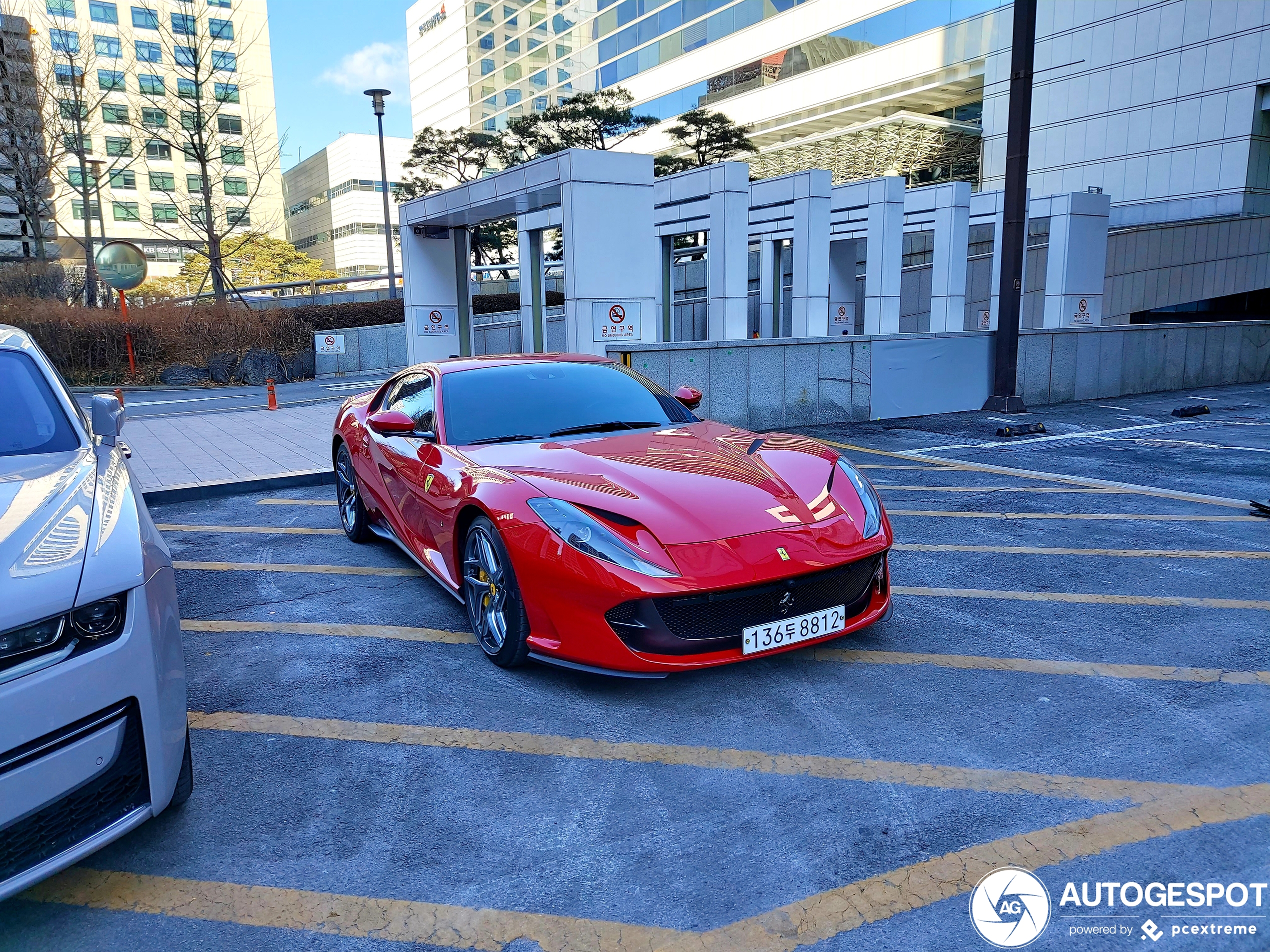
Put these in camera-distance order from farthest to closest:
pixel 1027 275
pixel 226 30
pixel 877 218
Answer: pixel 226 30, pixel 1027 275, pixel 877 218

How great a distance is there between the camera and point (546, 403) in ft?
16.1

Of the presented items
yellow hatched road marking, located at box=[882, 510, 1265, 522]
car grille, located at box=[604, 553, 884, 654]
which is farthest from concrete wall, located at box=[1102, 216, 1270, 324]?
car grille, located at box=[604, 553, 884, 654]

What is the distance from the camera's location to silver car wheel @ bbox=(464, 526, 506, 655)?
A: 3934 mm

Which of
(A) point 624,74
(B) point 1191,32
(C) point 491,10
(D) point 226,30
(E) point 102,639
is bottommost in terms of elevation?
(E) point 102,639

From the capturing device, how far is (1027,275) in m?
25.3

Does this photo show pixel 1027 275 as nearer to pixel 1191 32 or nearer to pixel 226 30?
pixel 1191 32

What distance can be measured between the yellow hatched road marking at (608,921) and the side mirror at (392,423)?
8.12ft

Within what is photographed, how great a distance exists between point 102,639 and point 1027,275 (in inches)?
1066

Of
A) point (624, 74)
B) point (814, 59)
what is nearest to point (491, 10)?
point (624, 74)

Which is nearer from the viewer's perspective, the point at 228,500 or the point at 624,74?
the point at 228,500

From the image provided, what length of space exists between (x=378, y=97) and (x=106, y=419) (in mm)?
26668

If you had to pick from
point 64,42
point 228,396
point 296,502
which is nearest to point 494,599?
point 296,502

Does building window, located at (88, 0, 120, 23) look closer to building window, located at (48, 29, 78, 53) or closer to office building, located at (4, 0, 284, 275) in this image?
office building, located at (4, 0, 284, 275)

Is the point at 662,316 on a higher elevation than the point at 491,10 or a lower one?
lower
